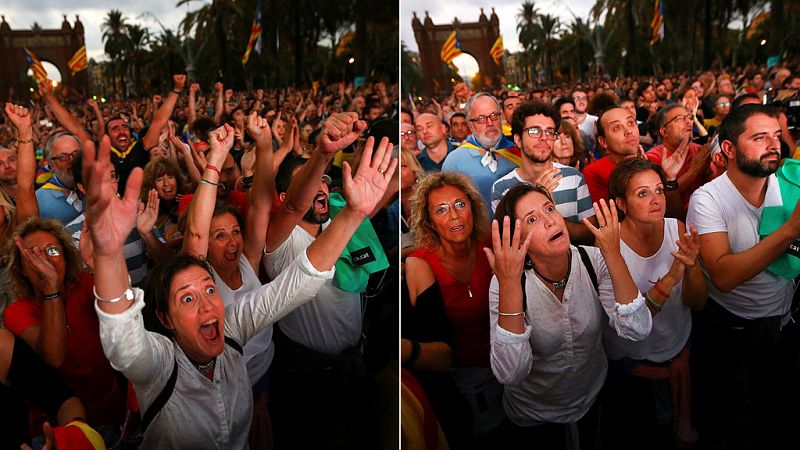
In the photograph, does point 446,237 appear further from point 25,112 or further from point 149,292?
point 25,112

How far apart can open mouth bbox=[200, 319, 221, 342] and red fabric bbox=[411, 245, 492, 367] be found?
0.40 meters

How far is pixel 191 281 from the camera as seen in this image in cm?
75

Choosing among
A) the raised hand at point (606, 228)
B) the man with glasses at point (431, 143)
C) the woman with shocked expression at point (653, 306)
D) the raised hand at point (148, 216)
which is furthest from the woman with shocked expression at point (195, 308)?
the man with glasses at point (431, 143)

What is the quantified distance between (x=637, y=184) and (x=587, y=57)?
712mm

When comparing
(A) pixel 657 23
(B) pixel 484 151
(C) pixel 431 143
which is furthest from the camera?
(C) pixel 431 143

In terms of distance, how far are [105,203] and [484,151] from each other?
94 centimetres

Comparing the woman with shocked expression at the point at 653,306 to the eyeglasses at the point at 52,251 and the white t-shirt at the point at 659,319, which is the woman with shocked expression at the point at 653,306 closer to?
the white t-shirt at the point at 659,319

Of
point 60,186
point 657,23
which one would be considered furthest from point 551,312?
point 657,23

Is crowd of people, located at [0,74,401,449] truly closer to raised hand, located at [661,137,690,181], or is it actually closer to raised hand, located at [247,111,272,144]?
raised hand, located at [247,111,272,144]

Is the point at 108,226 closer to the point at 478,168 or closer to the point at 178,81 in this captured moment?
the point at 178,81

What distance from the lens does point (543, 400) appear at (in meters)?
1.07

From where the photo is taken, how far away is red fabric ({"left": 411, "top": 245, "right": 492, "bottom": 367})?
106 cm

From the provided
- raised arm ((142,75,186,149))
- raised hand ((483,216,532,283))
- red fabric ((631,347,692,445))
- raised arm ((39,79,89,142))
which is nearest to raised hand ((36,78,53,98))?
raised arm ((39,79,89,142))

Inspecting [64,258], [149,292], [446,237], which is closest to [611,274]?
[446,237]
